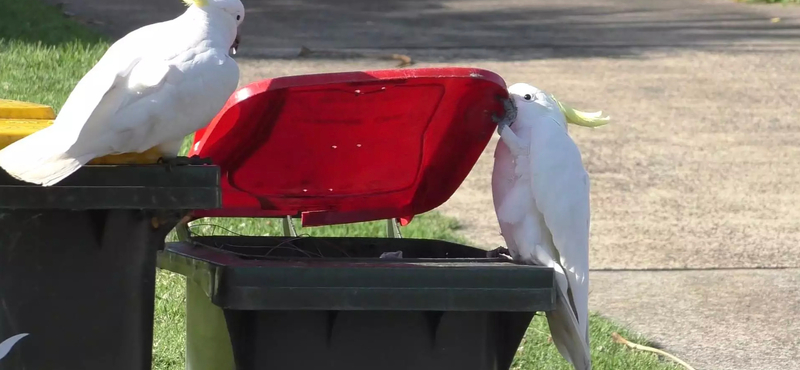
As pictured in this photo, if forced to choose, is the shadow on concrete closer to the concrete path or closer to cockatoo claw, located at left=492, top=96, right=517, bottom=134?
the concrete path

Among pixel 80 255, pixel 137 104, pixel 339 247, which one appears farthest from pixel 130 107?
pixel 339 247

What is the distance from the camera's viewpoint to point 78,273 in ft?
7.76

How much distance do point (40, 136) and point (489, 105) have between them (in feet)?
3.69

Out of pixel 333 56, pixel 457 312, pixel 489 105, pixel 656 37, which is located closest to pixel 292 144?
pixel 489 105

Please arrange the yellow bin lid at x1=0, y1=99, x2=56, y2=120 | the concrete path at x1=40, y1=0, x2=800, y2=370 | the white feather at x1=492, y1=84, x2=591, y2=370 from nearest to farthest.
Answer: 1. the yellow bin lid at x1=0, y1=99, x2=56, y2=120
2. the white feather at x1=492, y1=84, x2=591, y2=370
3. the concrete path at x1=40, y1=0, x2=800, y2=370

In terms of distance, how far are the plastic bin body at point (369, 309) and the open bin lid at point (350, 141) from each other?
36 cm

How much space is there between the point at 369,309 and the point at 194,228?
2294 millimetres

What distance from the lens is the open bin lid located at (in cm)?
259

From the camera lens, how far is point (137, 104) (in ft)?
7.54

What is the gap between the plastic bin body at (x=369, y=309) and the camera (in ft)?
7.75

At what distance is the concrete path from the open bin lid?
1.38 m

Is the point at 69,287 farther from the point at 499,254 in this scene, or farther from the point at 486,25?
the point at 486,25

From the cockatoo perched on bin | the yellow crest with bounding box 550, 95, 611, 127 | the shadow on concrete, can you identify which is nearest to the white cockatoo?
the cockatoo perched on bin

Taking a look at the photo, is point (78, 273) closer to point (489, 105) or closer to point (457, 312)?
point (457, 312)
